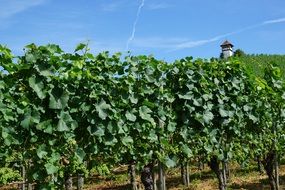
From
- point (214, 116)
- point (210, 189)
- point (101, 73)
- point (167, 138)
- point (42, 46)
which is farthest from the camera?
point (210, 189)

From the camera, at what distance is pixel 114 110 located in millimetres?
7234

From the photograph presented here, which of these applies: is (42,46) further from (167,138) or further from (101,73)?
(167,138)

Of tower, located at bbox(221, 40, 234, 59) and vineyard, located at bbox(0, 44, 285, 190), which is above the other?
tower, located at bbox(221, 40, 234, 59)

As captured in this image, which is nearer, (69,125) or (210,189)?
(69,125)

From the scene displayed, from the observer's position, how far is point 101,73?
7.42 m

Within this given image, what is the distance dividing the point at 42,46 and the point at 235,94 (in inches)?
198

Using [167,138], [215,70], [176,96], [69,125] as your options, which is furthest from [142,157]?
[215,70]

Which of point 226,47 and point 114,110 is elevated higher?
point 226,47

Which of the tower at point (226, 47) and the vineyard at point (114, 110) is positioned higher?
the tower at point (226, 47)

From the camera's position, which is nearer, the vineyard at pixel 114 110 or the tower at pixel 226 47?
the vineyard at pixel 114 110

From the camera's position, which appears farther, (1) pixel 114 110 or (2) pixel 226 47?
(2) pixel 226 47

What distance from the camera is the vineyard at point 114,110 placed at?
651cm

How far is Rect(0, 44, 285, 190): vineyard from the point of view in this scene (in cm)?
651

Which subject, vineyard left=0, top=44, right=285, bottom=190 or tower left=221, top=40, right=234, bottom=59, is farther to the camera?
tower left=221, top=40, right=234, bottom=59
